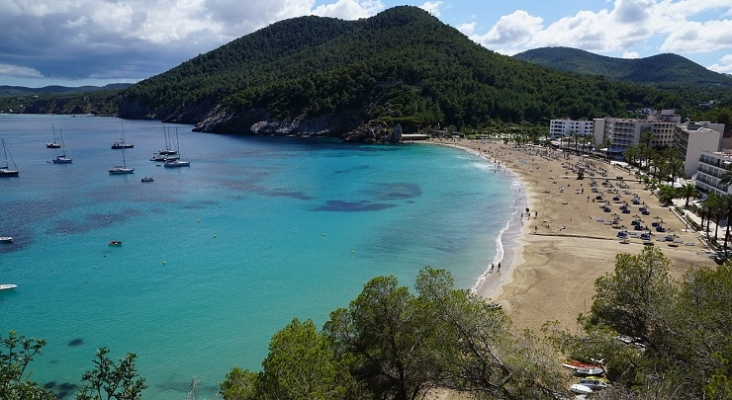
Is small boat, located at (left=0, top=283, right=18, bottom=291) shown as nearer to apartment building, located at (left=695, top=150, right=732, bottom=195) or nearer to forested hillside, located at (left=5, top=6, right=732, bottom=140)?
apartment building, located at (left=695, top=150, right=732, bottom=195)

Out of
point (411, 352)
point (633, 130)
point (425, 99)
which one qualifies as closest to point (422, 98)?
point (425, 99)

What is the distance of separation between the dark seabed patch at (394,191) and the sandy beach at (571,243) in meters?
16.7

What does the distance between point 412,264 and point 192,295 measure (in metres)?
17.7

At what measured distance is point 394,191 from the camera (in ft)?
237

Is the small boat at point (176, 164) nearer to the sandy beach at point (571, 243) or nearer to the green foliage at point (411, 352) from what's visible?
the sandy beach at point (571, 243)

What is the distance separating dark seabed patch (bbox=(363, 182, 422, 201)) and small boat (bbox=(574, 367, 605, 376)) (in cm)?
4539

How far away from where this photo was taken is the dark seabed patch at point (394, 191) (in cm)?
6800

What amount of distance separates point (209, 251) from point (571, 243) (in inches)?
1362

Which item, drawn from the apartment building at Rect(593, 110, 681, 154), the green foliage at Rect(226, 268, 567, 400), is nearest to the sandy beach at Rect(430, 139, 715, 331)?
the green foliage at Rect(226, 268, 567, 400)

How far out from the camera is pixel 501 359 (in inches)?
671

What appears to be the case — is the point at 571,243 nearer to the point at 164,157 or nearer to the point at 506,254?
the point at 506,254

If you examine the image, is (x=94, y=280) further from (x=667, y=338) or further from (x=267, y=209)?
(x=667, y=338)

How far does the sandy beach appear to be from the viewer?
3196 centimetres

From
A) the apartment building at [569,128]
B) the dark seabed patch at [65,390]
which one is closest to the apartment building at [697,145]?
the apartment building at [569,128]
